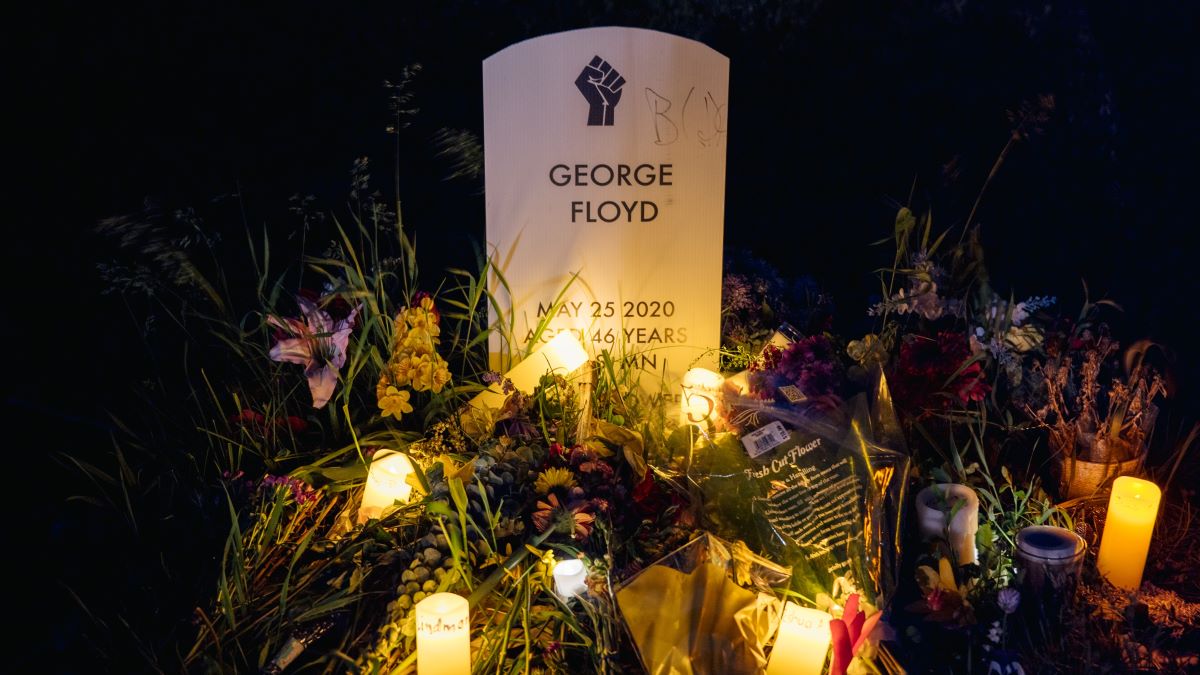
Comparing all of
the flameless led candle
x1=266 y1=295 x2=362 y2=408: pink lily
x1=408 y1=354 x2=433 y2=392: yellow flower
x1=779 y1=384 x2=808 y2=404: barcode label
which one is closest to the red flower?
x1=779 y1=384 x2=808 y2=404: barcode label

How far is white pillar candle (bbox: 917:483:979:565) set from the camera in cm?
232

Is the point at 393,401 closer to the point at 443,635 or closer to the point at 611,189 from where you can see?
the point at 443,635

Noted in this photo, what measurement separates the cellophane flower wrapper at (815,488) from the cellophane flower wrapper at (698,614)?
115 mm

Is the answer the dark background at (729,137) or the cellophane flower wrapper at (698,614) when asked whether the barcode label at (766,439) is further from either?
the dark background at (729,137)

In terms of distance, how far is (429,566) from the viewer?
221cm

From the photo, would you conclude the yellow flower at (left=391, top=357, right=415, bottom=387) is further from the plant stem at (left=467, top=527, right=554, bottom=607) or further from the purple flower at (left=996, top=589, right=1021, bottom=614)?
the purple flower at (left=996, top=589, right=1021, bottom=614)

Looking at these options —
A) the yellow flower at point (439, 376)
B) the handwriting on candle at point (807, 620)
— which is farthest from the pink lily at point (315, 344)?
the handwriting on candle at point (807, 620)

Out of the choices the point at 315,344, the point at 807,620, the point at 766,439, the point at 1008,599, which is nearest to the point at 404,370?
the point at 315,344

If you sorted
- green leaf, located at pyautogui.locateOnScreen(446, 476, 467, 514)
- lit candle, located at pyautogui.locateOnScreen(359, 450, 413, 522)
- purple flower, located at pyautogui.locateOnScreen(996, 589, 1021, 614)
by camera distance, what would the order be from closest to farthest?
purple flower, located at pyautogui.locateOnScreen(996, 589, 1021, 614), green leaf, located at pyautogui.locateOnScreen(446, 476, 467, 514), lit candle, located at pyautogui.locateOnScreen(359, 450, 413, 522)

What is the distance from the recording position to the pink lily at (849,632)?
1896 millimetres

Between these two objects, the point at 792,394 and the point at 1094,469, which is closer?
the point at 792,394

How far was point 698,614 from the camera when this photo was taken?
80.4 inches

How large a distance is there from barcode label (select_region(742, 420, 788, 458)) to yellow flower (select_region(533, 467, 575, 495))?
463 mm

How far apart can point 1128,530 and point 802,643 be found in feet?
3.30
